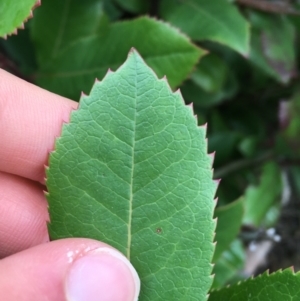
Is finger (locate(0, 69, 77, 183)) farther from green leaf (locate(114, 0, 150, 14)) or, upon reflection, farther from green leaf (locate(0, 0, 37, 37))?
green leaf (locate(114, 0, 150, 14))

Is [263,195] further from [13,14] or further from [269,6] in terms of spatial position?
[13,14]

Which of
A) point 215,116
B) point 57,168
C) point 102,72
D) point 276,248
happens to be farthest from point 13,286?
point 276,248

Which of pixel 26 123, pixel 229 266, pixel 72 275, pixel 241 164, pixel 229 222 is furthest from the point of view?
pixel 241 164

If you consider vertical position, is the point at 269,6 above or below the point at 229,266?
above

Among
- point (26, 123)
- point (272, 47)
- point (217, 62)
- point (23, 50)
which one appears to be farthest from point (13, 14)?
point (272, 47)

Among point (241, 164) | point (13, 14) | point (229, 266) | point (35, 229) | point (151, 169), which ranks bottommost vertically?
point (229, 266)

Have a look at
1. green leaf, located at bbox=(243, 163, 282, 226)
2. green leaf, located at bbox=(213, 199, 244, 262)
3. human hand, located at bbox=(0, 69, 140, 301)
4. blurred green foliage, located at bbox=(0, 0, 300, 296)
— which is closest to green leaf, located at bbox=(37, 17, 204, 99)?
blurred green foliage, located at bbox=(0, 0, 300, 296)
